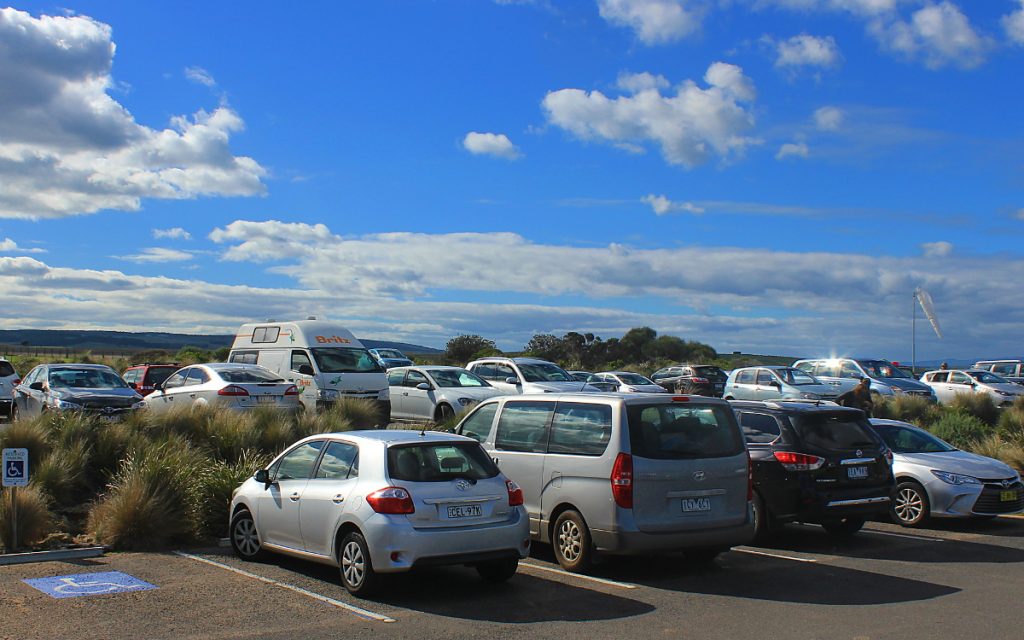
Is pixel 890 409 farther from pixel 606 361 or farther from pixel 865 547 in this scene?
pixel 606 361

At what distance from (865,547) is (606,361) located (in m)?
56.4

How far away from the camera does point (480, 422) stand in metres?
11.5

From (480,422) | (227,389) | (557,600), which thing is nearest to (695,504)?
(557,600)

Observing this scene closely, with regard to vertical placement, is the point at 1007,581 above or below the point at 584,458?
below

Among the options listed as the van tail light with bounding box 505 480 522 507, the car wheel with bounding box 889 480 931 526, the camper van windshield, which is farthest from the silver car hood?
the camper van windshield

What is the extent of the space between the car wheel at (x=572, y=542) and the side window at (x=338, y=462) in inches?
88.7

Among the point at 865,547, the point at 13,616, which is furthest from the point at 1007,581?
the point at 13,616

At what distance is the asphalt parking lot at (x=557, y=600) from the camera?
295 inches

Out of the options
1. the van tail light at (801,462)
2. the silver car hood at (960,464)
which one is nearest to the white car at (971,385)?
the silver car hood at (960,464)

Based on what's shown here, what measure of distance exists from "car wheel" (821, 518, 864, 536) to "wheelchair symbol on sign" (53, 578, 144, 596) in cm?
815

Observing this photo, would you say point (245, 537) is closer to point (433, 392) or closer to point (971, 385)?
point (433, 392)

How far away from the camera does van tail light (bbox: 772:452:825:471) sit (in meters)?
11.3

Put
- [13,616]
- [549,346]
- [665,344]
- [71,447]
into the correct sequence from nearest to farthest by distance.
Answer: [13,616] < [71,447] < [549,346] < [665,344]

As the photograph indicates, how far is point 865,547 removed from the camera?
11.5 meters
